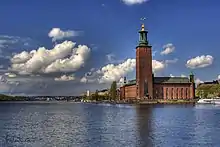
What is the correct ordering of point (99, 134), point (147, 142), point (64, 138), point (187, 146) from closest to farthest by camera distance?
point (187, 146), point (147, 142), point (64, 138), point (99, 134)

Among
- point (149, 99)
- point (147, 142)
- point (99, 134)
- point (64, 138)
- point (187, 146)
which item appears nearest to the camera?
point (187, 146)

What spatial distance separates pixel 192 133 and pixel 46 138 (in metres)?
14.8

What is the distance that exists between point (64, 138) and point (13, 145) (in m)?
5.38

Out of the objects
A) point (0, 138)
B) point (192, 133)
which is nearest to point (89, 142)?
point (0, 138)

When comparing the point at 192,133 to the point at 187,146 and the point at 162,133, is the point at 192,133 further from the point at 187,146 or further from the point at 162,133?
the point at 187,146

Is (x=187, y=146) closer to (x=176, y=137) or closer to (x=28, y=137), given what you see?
(x=176, y=137)

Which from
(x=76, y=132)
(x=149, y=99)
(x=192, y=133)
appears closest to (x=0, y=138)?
(x=76, y=132)

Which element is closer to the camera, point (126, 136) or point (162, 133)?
point (126, 136)

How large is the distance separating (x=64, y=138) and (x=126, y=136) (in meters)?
5.86

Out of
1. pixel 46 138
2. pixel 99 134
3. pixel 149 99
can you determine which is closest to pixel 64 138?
pixel 46 138

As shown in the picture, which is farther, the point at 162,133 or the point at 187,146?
the point at 162,133

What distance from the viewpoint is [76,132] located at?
44.5m

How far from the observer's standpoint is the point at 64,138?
128 feet

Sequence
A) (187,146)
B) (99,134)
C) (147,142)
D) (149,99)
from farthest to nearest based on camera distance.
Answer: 1. (149,99)
2. (99,134)
3. (147,142)
4. (187,146)
